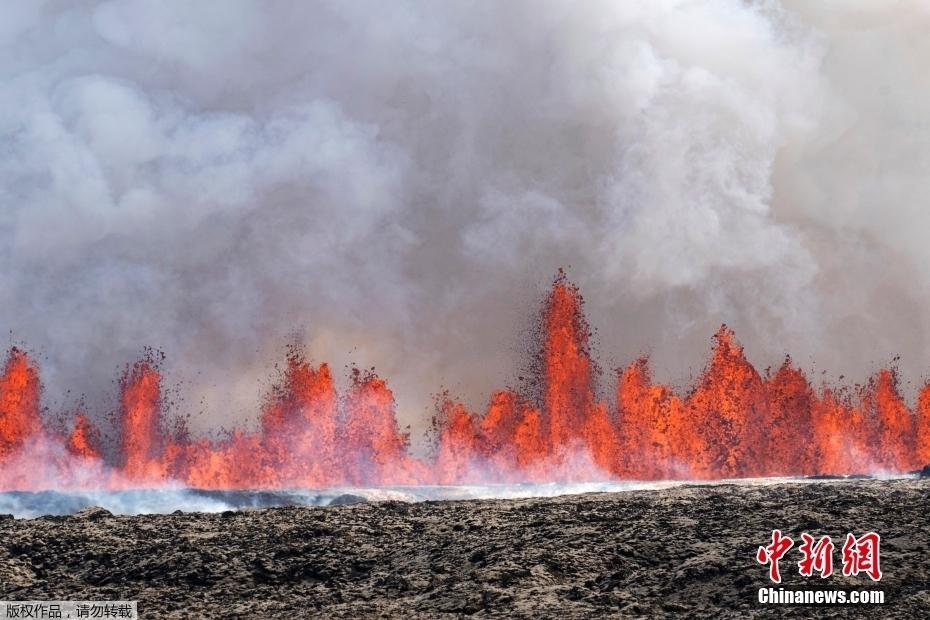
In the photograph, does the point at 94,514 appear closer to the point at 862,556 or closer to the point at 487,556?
the point at 487,556

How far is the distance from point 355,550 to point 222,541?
361 centimetres

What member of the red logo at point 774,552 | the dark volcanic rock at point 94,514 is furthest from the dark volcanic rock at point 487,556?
the dark volcanic rock at point 94,514

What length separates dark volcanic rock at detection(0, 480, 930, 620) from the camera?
19.1 meters

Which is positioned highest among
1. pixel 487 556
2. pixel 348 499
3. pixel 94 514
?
pixel 348 499

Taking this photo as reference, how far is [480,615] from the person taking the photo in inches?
739

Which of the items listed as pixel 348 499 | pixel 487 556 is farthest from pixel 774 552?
pixel 348 499

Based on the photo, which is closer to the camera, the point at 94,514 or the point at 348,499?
the point at 94,514

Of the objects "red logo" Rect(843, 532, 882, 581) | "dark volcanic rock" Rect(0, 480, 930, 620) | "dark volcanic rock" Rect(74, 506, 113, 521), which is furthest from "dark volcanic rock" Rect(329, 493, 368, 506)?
"red logo" Rect(843, 532, 882, 581)

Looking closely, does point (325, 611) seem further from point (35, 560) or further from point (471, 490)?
point (471, 490)

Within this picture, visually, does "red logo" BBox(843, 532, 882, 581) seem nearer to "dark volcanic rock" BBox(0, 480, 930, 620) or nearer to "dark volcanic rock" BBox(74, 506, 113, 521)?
"dark volcanic rock" BBox(0, 480, 930, 620)

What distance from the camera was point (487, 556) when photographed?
72.4ft

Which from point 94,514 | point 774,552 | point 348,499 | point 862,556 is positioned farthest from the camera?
point 348,499

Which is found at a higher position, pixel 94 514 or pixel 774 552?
pixel 94 514

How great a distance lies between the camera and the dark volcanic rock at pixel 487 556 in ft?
62.5
